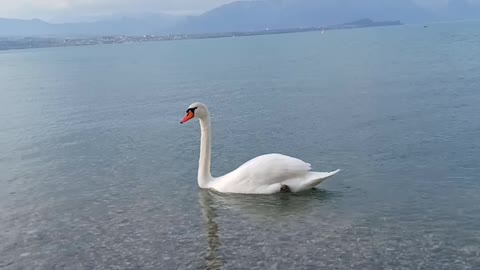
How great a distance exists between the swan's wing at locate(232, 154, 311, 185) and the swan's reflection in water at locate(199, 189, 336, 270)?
0.34 meters

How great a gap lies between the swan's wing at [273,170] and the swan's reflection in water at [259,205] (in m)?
0.34

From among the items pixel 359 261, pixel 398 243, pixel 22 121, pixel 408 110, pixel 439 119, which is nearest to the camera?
pixel 359 261

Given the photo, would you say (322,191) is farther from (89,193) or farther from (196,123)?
(196,123)

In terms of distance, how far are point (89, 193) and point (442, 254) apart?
7.72 m

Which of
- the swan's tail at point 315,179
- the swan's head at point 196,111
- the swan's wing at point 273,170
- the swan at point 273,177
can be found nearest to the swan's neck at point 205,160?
the swan's head at point 196,111

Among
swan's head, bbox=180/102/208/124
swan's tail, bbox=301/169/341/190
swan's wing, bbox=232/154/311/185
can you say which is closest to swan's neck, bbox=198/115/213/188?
swan's head, bbox=180/102/208/124

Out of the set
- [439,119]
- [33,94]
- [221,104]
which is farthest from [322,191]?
[33,94]

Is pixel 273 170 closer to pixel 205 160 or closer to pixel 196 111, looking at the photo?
pixel 205 160

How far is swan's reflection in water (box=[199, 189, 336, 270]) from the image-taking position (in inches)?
427

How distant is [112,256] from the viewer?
9516 mm

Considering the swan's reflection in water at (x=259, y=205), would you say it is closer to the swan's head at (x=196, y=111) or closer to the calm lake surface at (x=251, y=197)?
the calm lake surface at (x=251, y=197)

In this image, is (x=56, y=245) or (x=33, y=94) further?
(x=33, y=94)

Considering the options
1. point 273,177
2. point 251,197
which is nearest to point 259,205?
point 251,197

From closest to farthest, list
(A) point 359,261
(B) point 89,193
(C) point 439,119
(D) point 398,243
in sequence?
(A) point 359,261 < (D) point 398,243 < (B) point 89,193 < (C) point 439,119
